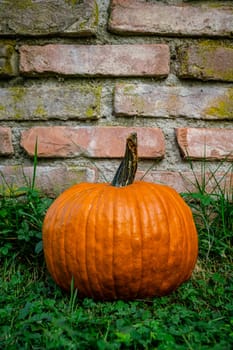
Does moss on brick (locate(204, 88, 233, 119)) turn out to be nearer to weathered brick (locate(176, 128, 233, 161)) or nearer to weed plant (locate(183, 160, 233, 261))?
weathered brick (locate(176, 128, 233, 161))

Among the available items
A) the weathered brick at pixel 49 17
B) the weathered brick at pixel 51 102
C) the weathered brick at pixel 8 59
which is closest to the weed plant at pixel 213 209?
the weathered brick at pixel 51 102

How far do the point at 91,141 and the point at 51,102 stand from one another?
0.21m

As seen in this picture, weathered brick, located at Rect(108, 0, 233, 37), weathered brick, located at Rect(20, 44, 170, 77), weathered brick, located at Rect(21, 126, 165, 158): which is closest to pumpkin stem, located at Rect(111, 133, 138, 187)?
weathered brick, located at Rect(21, 126, 165, 158)

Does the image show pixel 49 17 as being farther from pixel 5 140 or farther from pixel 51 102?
pixel 5 140

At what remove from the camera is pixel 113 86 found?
1729 mm

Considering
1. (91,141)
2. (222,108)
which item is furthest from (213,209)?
(91,141)

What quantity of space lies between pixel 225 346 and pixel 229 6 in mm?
1275

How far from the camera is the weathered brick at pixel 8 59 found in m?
1.72

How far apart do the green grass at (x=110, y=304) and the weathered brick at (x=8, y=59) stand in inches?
17.3

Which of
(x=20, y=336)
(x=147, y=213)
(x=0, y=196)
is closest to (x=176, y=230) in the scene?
(x=147, y=213)

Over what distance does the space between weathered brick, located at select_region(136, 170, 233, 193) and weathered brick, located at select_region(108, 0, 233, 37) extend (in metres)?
0.53

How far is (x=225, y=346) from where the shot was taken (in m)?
0.99

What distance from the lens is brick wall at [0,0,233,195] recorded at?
171 cm

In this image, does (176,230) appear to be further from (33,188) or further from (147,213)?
(33,188)
